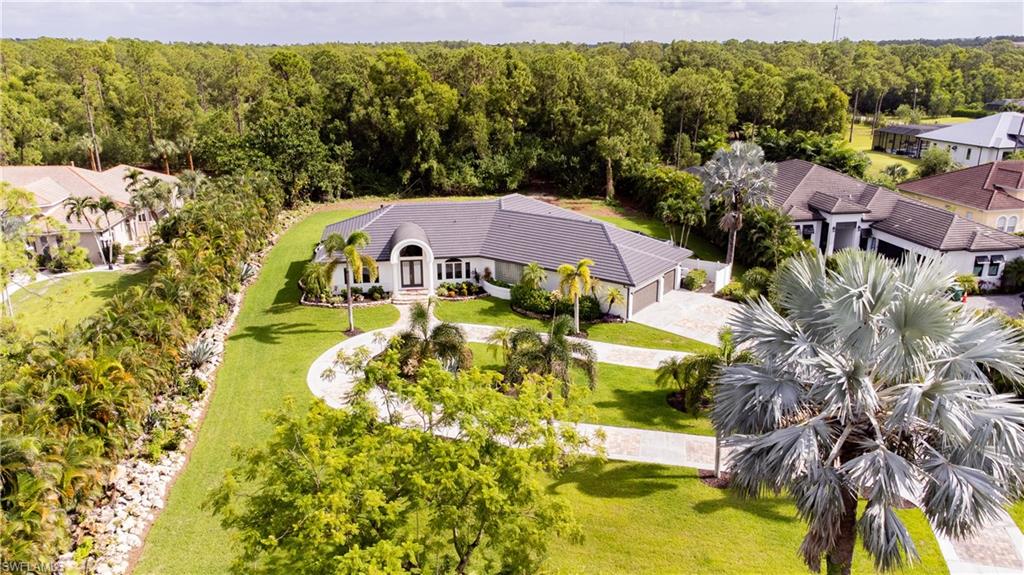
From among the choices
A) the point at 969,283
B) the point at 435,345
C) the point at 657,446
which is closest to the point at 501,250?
the point at 435,345

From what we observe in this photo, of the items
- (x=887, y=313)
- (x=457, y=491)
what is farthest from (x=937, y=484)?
(x=457, y=491)

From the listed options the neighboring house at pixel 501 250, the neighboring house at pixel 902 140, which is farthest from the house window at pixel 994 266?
the neighboring house at pixel 902 140

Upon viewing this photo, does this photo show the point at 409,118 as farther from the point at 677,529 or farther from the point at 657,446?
the point at 677,529

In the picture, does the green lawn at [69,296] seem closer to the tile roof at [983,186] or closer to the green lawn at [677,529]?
the green lawn at [677,529]

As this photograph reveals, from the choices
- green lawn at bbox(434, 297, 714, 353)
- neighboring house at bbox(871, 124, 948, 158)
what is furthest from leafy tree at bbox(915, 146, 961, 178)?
green lawn at bbox(434, 297, 714, 353)

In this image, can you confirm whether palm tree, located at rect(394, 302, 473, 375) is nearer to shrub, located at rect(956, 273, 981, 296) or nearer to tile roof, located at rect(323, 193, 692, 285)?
tile roof, located at rect(323, 193, 692, 285)
